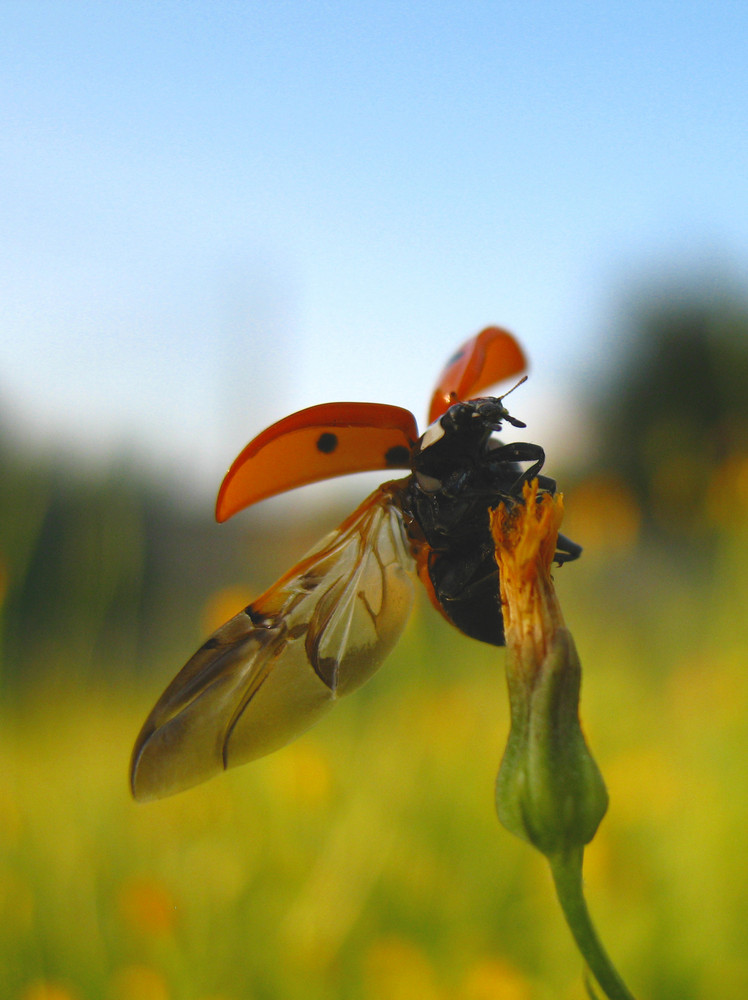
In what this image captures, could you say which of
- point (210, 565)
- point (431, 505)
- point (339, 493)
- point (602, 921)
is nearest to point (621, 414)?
point (210, 565)

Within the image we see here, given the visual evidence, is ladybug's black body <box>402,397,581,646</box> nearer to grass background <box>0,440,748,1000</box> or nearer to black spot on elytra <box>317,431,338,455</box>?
black spot on elytra <box>317,431,338,455</box>

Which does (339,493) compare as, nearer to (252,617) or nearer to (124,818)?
(124,818)

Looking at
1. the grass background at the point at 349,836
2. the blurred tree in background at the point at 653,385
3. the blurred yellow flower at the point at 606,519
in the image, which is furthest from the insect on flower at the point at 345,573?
the blurred tree in background at the point at 653,385

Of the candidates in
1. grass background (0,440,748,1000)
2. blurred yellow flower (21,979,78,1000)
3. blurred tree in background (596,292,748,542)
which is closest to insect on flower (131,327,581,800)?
grass background (0,440,748,1000)

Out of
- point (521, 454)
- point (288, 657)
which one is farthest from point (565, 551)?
point (288, 657)

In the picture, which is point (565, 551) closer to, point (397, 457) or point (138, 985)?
point (397, 457)

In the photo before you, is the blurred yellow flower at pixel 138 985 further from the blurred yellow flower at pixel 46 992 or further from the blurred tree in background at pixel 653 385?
the blurred tree in background at pixel 653 385
